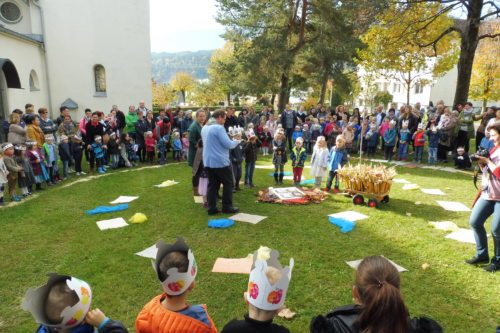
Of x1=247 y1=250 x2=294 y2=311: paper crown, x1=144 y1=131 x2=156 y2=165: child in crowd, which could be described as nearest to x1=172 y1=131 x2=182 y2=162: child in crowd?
x1=144 y1=131 x2=156 y2=165: child in crowd

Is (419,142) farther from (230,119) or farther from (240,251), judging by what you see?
(240,251)

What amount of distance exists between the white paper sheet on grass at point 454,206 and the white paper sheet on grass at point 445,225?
1.01m

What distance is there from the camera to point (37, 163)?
29.2ft

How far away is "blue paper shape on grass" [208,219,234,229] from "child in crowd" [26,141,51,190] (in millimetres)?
5221

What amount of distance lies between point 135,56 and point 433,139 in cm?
1824

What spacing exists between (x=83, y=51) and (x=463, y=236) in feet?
75.0

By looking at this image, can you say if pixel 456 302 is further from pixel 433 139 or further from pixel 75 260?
pixel 433 139

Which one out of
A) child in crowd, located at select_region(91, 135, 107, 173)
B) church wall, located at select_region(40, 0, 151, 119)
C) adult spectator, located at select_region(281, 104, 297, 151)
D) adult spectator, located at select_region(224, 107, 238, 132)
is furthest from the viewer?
church wall, located at select_region(40, 0, 151, 119)

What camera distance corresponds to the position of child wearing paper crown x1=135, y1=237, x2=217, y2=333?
2193mm

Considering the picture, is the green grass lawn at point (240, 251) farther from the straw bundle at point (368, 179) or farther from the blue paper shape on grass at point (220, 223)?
the straw bundle at point (368, 179)

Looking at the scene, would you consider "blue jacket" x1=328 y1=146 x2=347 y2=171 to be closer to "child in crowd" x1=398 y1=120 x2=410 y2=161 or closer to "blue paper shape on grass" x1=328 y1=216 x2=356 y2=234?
"blue paper shape on grass" x1=328 y1=216 x2=356 y2=234

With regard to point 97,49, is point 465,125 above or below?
below

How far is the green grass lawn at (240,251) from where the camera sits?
3904mm

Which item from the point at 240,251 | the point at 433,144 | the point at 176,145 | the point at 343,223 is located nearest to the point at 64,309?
the point at 240,251
